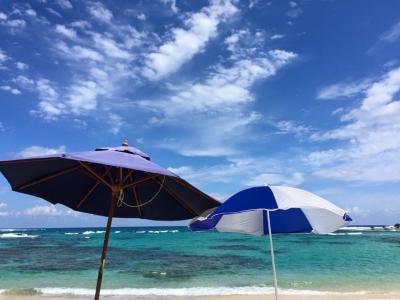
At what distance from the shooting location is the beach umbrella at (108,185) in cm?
433

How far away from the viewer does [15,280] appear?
57.4ft

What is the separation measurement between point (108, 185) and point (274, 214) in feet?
9.74

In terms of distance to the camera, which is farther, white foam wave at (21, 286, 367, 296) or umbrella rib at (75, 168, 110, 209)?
white foam wave at (21, 286, 367, 296)

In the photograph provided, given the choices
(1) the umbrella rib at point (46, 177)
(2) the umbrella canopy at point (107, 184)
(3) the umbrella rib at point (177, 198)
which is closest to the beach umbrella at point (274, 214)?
(3) the umbrella rib at point (177, 198)

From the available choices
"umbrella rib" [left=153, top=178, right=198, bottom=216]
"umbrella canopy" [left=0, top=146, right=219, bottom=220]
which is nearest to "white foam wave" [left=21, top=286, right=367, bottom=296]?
"umbrella canopy" [left=0, top=146, right=219, bottom=220]

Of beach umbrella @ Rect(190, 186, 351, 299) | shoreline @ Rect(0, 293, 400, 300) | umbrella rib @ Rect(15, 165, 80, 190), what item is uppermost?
umbrella rib @ Rect(15, 165, 80, 190)

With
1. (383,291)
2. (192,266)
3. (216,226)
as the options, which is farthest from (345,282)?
(216,226)

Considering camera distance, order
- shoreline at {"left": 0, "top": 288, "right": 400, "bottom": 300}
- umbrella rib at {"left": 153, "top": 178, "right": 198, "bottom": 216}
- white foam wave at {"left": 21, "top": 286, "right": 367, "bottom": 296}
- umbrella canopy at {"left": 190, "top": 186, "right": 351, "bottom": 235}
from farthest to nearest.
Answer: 1. white foam wave at {"left": 21, "top": 286, "right": 367, "bottom": 296}
2. shoreline at {"left": 0, "top": 288, "right": 400, "bottom": 300}
3. umbrella rib at {"left": 153, "top": 178, "right": 198, "bottom": 216}
4. umbrella canopy at {"left": 190, "top": 186, "right": 351, "bottom": 235}

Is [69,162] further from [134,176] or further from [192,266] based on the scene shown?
[192,266]

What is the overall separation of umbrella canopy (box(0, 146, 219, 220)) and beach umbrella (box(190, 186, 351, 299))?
0.28 meters

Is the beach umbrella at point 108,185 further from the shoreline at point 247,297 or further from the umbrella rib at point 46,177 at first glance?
the shoreline at point 247,297

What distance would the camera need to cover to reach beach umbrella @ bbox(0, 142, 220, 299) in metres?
4.33

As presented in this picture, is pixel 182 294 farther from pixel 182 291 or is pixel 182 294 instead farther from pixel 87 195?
pixel 87 195

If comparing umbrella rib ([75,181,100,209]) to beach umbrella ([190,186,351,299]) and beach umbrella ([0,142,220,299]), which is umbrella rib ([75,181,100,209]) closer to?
beach umbrella ([0,142,220,299])
